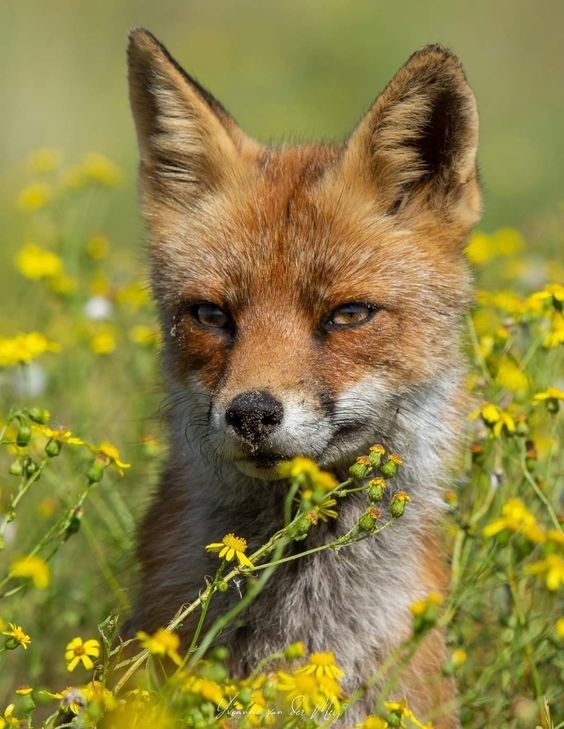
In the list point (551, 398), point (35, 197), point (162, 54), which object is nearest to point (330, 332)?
point (551, 398)

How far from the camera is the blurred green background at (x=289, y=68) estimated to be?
12125 millimetres

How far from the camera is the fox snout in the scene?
3.30 meters

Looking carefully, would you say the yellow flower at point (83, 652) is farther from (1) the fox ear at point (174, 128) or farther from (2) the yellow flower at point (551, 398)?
(1) the fox ear at point (174, 128)

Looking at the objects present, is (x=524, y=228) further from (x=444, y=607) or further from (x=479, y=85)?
(x=479, y=85)

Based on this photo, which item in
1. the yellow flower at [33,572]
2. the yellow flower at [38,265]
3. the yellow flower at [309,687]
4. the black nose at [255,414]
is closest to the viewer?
the yellow flower at [309,687]

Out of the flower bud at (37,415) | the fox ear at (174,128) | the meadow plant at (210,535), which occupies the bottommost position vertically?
the meadow plant at (210,535)

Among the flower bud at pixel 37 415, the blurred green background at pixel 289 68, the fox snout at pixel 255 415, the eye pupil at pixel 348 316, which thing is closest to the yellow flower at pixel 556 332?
the eye pupil at pixel 348 316

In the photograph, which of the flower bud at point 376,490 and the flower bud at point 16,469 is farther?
the flower bud at point 16,469

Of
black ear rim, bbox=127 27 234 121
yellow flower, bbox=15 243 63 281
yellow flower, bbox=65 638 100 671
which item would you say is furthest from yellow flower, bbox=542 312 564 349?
yellow flower, bbox=15 243 63 281

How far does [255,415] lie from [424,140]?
1408 millimetres

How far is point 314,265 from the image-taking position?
12.5 feet

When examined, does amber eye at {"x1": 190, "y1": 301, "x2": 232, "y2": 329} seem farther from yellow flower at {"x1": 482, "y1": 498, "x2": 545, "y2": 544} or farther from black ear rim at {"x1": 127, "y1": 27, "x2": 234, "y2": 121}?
yellow flower at {"x1": 482, "y1": 498, "x2": 545, "y2": 544}

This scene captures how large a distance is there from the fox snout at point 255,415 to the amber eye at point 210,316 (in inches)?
24.2

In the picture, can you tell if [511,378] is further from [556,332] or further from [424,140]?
[424,140]
